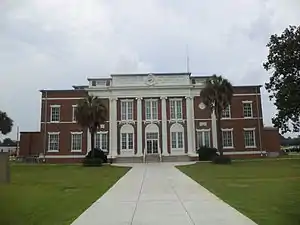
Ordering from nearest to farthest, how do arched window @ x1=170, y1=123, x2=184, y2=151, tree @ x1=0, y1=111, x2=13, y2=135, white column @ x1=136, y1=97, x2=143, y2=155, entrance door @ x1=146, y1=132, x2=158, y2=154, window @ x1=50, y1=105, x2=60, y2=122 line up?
white column @ x1=136, y1=97, x2=143, y2=155
entrance door @ x1=146, y1=132, x2=158, y2=154
arched window @ x1=170, y1=123, x2=184, y2=151
window @ x1=50, y1=105, x2=60, y2=122
tree @ x1=0, y1=111, x2=13, y2=135

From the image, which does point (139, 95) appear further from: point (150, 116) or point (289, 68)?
point (289, 68)

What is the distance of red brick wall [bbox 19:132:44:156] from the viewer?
6147cm

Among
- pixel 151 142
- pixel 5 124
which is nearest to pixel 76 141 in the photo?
pixel 151 142

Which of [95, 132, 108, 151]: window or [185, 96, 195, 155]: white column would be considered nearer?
[185, 96, 195, 155]: white column

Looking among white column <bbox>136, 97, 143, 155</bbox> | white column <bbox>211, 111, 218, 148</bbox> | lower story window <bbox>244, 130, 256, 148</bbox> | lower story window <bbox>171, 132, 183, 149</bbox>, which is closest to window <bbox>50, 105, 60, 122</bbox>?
white column <bbox>136, 97, 143, 155</bbox>

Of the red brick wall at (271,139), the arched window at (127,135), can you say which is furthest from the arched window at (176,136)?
the red brick wall at (271,139)

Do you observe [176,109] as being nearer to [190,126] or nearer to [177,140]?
[190,126]

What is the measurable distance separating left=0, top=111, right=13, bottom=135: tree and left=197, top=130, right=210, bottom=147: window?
4452 centimetres

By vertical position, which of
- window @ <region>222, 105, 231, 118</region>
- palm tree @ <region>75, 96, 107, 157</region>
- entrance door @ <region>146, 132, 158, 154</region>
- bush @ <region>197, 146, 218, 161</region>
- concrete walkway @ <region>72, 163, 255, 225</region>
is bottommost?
concrete walkway @ <region>72, 163, 255, 225</region>

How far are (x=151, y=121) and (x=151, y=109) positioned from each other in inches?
72.3

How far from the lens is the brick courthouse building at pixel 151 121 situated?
190 ft

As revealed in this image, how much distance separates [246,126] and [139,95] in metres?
16.3

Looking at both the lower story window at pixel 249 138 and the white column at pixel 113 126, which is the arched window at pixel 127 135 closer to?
the white column at pixel 113 126

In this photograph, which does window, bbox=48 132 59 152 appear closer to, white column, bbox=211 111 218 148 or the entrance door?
the entrance door
